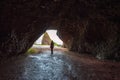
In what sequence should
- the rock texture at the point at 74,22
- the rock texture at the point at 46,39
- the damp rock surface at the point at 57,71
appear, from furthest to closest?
the rock texture at the point at 46,39 → the rock texture at the point at 74,22 → the damp rock surface at the point at 57,71

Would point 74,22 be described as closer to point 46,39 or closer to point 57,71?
point 57,71

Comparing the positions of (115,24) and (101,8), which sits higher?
(101,8)

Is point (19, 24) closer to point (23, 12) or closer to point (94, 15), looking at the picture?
point (23, 12)

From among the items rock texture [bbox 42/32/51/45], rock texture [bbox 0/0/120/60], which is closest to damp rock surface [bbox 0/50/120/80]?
rock texture [bbox 0/0/120/60]

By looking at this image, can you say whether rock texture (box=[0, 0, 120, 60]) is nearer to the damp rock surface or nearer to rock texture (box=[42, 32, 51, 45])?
the damp rock surface

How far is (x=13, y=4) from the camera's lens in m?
13.4

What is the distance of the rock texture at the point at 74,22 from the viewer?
14.4m

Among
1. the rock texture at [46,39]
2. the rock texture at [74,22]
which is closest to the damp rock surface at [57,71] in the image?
the rock texture at [74,22]

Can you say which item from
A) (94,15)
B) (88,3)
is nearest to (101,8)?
(88,3)

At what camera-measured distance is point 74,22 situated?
2562cm

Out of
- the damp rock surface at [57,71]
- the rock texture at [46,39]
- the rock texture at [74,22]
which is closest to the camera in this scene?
the damp rock surface at [57,71]

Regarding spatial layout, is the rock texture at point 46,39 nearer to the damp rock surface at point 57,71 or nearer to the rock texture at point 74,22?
the rock texture at point 74,22

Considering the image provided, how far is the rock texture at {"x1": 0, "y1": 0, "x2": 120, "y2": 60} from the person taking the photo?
14.4 metres

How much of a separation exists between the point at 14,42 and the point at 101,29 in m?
8.13
